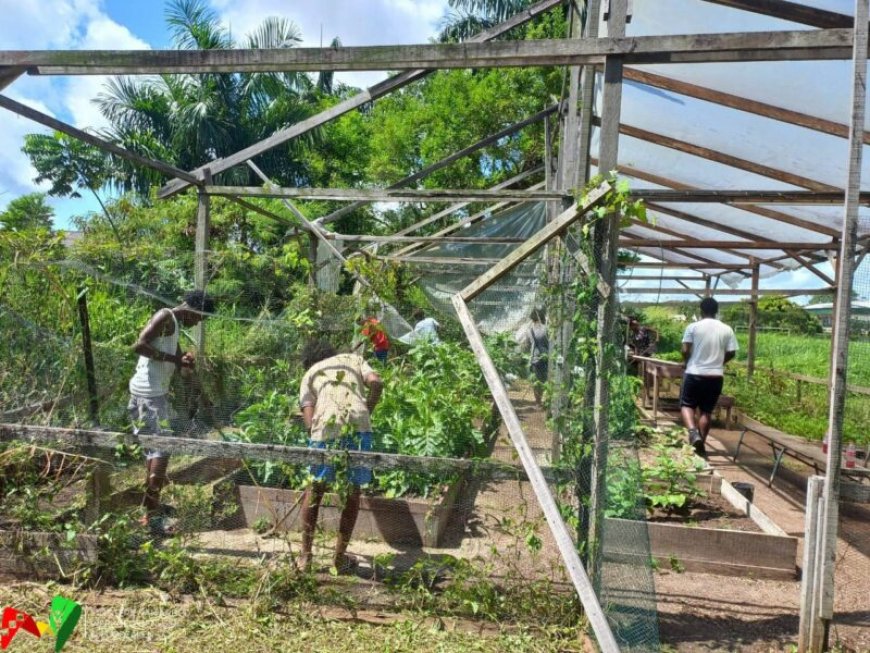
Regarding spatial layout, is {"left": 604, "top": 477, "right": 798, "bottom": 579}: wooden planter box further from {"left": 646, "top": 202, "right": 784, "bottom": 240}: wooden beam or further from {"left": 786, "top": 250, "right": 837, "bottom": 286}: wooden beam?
{"left": 786, "top": 250, "right": 837, "bottom": 286}: wooden beam

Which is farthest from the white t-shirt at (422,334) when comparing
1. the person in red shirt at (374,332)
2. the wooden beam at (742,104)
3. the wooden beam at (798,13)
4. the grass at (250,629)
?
the wooden beam at (798,13)

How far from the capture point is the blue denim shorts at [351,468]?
3971 mm

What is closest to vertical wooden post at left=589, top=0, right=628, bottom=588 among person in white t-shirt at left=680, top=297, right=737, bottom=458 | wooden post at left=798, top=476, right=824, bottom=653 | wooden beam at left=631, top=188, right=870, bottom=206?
wooden beam at left=631, top=188, right=870, bottom=206

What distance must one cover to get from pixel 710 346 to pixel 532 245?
15.5ft

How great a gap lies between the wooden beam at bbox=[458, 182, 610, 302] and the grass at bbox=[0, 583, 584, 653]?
1874mm

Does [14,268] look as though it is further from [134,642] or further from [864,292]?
[864,292]

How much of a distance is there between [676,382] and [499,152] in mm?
10048

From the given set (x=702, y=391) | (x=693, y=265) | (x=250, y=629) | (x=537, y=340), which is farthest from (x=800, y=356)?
(x=250, y=629)

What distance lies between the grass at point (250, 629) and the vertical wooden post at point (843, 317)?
1265 millimetres

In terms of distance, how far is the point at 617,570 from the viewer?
11.4ft

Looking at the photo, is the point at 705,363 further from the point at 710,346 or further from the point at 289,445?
the point at 289,445

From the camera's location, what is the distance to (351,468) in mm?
3932

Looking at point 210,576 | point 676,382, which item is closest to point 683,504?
point 210,576

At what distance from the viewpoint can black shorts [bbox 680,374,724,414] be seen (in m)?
7.35
